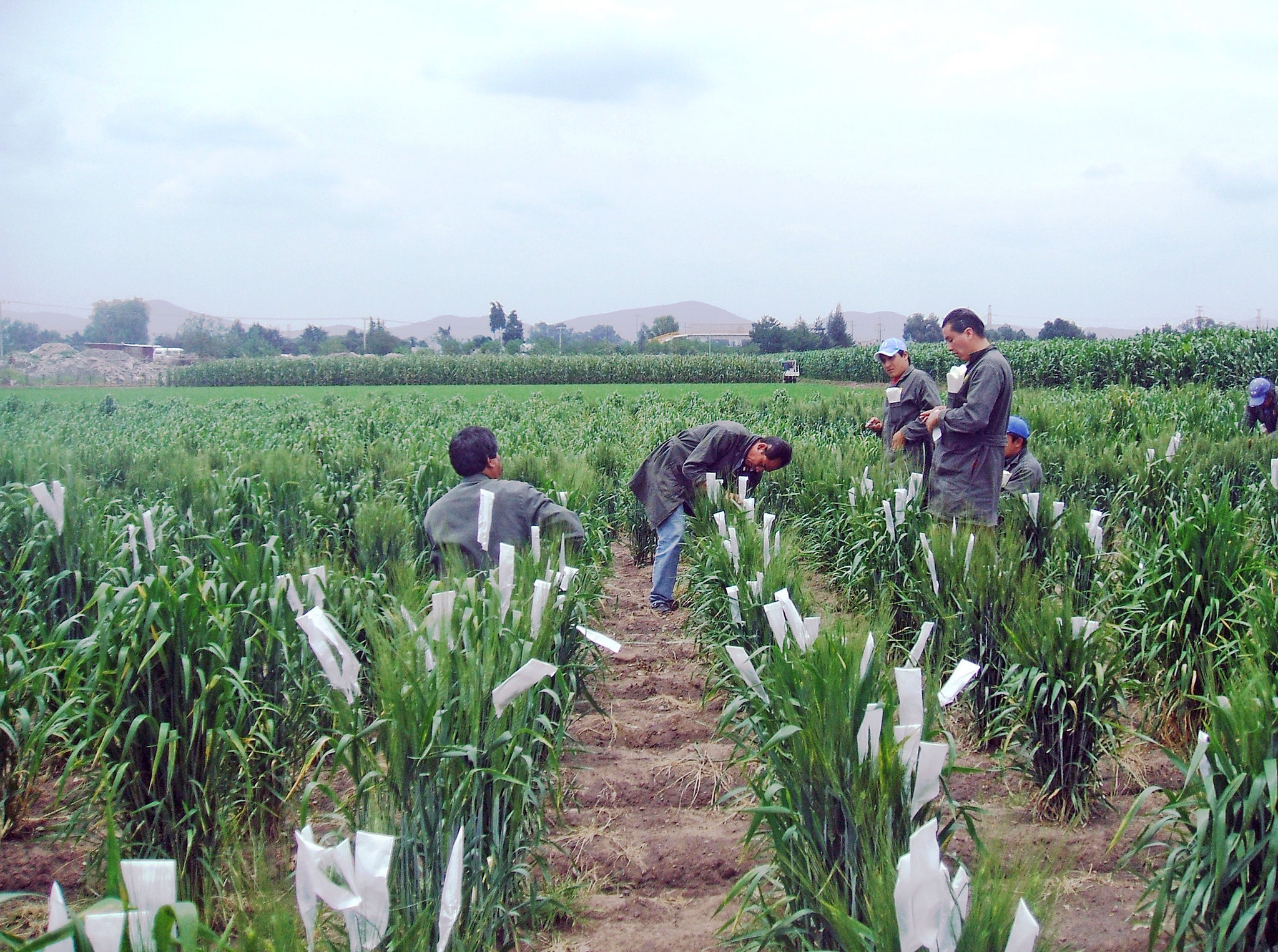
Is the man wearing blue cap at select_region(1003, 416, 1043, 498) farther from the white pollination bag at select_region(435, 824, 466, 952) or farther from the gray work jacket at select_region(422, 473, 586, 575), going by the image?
the white pollination bag at select_region(435, 824, 466, 952)

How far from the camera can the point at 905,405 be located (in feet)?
22.8

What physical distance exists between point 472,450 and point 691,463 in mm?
2186

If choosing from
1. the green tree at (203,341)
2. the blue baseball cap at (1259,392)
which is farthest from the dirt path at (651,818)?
the green tree at (203,341)

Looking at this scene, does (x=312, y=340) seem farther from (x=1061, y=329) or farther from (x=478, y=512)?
(x=478, y=512)

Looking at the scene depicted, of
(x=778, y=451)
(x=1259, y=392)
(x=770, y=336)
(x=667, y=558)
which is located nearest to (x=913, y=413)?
(x=778, y=451)

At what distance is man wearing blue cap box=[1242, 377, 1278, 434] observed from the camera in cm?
1077

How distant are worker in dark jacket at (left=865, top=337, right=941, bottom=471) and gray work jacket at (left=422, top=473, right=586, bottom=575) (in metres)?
2.99

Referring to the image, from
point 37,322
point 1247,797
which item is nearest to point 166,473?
point 1247,797

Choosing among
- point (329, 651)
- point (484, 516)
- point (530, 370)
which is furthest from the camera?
point (530, 370)

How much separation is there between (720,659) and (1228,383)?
2150 centimetres

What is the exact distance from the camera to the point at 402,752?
7.66ft

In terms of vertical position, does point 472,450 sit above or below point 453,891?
above

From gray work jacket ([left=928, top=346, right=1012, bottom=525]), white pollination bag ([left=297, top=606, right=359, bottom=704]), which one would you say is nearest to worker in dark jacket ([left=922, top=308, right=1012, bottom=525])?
gray work jacket ([left=928, top=346, right=1012, bottom=525])

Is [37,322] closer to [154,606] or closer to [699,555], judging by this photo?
[699,555]
